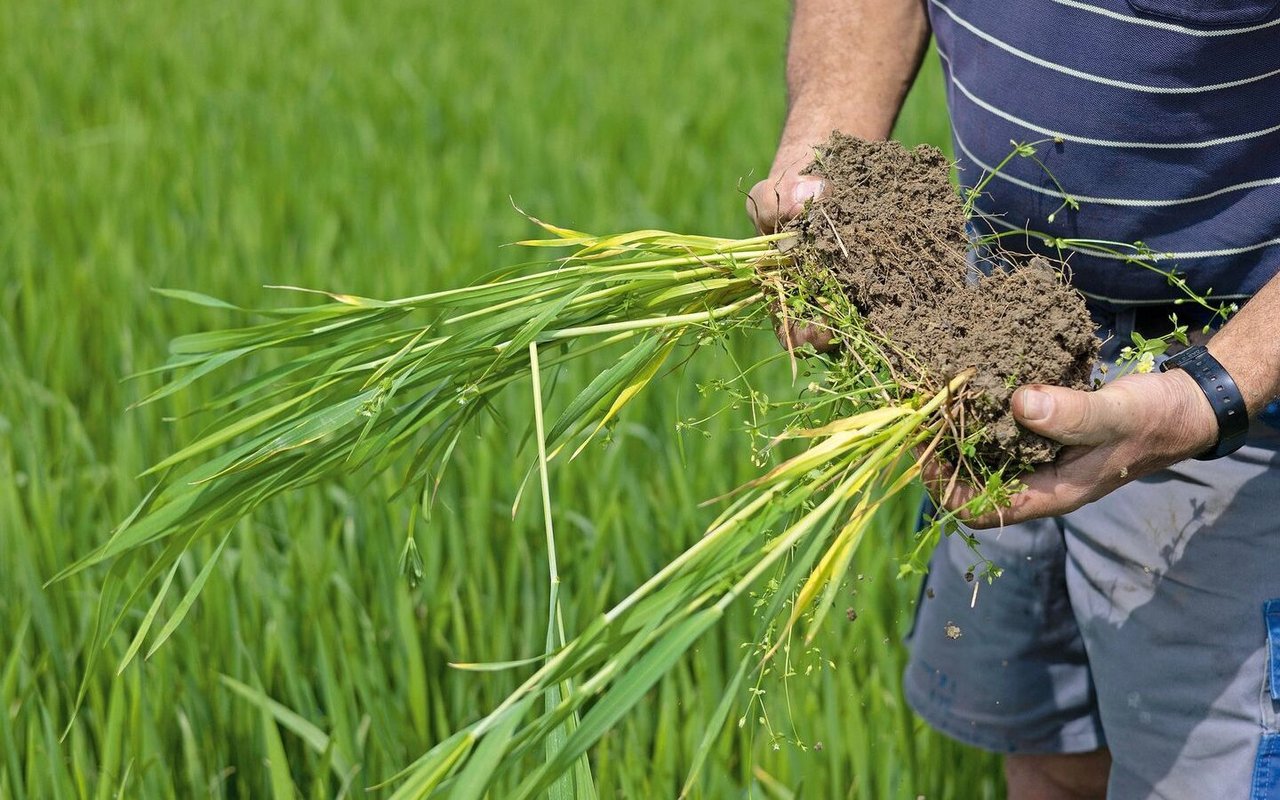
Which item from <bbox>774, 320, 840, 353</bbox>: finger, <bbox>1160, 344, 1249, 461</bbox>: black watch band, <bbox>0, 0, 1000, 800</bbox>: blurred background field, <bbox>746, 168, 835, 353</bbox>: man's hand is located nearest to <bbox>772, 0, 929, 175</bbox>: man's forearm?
<bbox>746, 168, 835, 353</bbox>: man's hand

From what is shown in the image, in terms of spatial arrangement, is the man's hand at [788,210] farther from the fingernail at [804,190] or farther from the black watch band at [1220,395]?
the black watch band at [1220,395]

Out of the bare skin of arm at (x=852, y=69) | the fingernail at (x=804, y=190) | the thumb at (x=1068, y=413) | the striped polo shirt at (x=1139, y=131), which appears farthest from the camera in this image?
the bare skin of arm at (x=852, y=69)

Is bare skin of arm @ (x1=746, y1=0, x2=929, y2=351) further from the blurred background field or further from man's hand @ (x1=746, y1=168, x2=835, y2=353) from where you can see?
the blurred background field

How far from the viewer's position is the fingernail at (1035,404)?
106 centimetres

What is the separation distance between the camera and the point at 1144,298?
1309 mm

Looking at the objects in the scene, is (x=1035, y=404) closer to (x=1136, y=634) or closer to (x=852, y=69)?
(x=1136, y=634)

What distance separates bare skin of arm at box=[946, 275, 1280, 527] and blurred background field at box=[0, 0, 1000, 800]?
0.77 ft

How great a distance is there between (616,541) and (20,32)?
4.28 meters

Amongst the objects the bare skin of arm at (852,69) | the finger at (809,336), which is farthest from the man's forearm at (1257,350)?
the bare skin of arm at (852,69)

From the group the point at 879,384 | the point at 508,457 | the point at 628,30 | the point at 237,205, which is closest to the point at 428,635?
the point at 508,457

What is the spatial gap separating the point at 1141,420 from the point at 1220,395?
3.3 inches

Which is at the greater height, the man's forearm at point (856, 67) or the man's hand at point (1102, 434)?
the man's forearm at point (856, 67)

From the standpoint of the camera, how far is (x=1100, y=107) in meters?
1.26

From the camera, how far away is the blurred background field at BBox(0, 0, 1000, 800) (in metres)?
1.67
